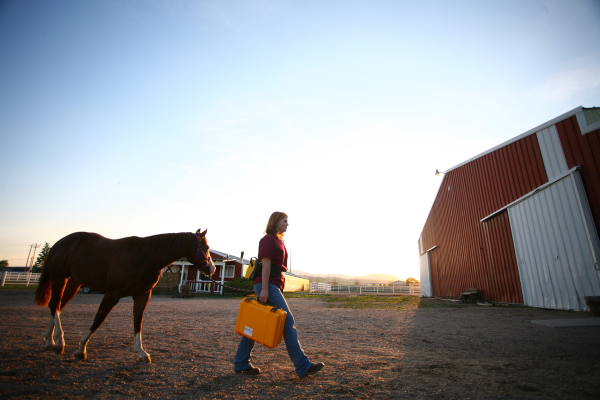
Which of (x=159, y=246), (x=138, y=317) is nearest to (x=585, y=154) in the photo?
(x=159, y=246)

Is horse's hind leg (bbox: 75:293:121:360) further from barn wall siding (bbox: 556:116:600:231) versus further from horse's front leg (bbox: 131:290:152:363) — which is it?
barn wall siding (bbox: 556:116:600:231)

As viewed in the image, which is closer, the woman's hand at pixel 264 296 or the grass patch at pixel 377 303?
the woman's hand at pixel 264 296

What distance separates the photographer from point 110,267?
12.5ft

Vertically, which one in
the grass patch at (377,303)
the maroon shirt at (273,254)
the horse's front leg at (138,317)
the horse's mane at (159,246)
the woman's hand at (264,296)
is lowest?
the grass patch at (377,303)

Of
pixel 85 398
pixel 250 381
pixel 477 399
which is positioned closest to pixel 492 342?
pixel 477 399

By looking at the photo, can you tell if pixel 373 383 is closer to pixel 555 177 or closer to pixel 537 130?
pixel 555 177

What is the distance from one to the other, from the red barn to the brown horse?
950 cm

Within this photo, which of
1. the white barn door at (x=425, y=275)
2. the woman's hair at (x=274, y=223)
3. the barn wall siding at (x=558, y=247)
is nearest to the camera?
the woman's hair at (x=274, y=223)

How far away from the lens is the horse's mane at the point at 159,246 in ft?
12.8

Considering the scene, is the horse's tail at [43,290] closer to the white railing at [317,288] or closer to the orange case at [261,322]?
the orange case at [261,322]

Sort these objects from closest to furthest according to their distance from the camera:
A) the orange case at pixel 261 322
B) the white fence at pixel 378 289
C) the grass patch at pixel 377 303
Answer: the orange case at pixel 261 322 < the grass patch at pixel 377 303 < the white fence at pixel 378 289

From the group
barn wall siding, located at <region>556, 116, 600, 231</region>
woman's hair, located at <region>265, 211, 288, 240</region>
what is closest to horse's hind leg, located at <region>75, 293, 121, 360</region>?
woman's hair, located at <region>265, 211, 288, 240</region>

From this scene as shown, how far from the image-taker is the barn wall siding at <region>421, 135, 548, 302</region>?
10.4 metres

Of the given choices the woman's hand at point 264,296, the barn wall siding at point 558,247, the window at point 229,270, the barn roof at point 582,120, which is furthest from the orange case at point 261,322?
the window at point 229,270
